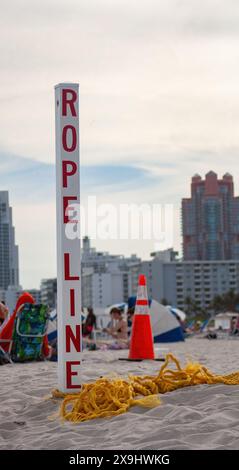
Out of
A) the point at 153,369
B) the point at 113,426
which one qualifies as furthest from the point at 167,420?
the point at 153,369

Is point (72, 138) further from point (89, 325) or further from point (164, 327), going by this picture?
point (164, 327)

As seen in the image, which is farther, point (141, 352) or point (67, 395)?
point (141, 352)

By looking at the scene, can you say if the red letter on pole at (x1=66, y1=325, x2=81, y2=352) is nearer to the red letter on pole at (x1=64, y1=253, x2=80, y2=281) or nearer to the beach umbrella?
the red letter on pole at (x1=64, y1=253, x2=80, y2=281)

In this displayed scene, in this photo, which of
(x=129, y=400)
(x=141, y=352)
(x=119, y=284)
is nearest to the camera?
(x=129, y=400)

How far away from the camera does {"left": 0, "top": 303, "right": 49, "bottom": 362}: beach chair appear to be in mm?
11992

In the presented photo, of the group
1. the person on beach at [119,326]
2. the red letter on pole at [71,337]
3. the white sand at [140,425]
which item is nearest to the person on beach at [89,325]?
the person on beach at [119,326]

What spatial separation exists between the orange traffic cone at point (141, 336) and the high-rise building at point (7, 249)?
6771 millimetres

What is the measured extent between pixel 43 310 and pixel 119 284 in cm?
17950

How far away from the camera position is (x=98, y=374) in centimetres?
909

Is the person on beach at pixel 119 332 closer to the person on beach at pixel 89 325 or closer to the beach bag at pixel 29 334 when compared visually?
the person on beach at pixel 89 325
